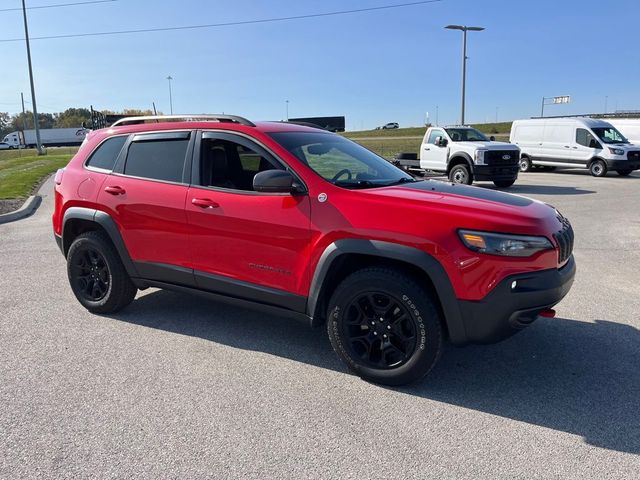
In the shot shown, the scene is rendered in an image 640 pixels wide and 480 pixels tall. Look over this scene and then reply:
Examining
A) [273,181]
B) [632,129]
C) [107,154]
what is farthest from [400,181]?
[632,129]

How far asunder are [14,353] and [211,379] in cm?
171

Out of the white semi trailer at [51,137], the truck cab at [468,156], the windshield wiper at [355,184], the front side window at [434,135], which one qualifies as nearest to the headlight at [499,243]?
the windshield wiper at [355,184]

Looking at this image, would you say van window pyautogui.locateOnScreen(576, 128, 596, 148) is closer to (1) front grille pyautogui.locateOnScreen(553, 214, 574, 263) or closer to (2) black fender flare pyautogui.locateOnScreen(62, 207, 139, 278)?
(1) front grille pyautogui.locateOnScreen(553, 214, 574, 263)

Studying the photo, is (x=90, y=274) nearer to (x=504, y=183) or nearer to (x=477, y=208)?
(x=477, y=208)

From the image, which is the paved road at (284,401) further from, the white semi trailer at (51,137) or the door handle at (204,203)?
the white semi trailer at (51,137)

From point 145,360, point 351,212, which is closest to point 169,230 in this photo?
point 145,360

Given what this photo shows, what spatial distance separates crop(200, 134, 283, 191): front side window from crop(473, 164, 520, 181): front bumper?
12060mm

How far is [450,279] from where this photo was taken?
10.6 feet

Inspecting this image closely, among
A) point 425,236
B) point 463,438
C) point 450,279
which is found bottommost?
point 463,438

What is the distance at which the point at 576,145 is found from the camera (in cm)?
2045

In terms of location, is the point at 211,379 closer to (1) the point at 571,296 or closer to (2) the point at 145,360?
(2) the point at 145,360

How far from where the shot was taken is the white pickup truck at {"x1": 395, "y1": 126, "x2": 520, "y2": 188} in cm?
1513

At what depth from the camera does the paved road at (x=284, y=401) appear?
9.00 feet

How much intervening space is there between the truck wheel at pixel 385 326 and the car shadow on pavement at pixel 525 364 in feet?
0.78
